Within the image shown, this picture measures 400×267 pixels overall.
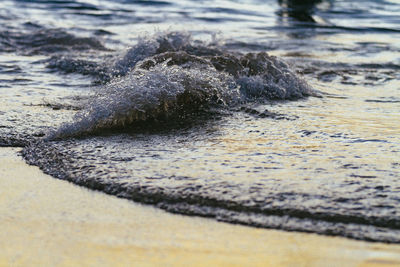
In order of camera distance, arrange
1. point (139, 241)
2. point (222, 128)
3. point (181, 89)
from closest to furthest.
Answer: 1. point (139, 241)
2. point (222, 128)
3. point (181, 89)

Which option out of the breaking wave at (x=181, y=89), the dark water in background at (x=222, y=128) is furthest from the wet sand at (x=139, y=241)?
the breaking wave at (x=181, y=89)

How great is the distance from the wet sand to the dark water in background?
91 millimetres

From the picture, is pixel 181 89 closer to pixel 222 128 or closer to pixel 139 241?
pixel 222 128

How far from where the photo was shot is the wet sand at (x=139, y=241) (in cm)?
193

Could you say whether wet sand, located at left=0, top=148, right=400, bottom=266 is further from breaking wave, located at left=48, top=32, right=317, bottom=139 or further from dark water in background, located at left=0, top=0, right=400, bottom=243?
breaking wave, located at left=48, top=32, right=317, bottom=139

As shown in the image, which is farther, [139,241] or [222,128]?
[222,128]

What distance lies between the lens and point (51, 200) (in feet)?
7.98

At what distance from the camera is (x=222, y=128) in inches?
138

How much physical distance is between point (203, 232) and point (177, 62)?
2976 millimetres

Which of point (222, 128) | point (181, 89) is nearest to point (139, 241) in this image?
point (222, 128)

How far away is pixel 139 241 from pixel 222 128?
4.98ft

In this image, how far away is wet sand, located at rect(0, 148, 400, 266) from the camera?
1.93m

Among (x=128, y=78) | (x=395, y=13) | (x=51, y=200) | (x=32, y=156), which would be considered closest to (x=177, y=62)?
(x=128, y=78)

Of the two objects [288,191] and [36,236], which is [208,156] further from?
[36,236]
